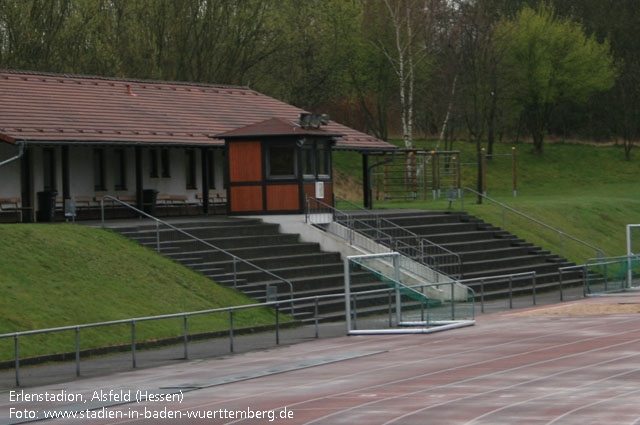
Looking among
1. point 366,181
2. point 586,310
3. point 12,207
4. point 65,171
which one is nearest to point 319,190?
point 65,171

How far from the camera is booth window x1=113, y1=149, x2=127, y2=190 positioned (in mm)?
41125

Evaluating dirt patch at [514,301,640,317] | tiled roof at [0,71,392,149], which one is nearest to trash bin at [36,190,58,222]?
tiled roof at [0,71,392,149]

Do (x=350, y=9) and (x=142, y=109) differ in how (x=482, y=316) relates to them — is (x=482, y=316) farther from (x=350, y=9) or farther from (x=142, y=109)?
(x=350, y=9)

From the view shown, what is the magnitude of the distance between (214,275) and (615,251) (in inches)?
966

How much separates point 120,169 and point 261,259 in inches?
399

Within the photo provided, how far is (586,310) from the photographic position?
3184 centimetres

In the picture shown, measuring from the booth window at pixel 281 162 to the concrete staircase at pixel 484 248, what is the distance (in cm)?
494

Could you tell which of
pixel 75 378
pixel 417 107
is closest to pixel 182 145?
pixel 75 378

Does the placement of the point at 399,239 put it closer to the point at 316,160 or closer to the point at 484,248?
the point at 316,160

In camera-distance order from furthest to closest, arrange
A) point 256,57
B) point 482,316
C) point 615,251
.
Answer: point 256,57 → point 615,251 → point 482,316

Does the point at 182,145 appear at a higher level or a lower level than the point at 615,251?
higher

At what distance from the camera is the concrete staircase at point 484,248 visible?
40188 millimetres

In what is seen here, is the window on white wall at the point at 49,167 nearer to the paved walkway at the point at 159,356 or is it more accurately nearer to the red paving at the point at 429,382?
the paved walkway at the point at 159,356

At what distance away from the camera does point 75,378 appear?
70.4ft
